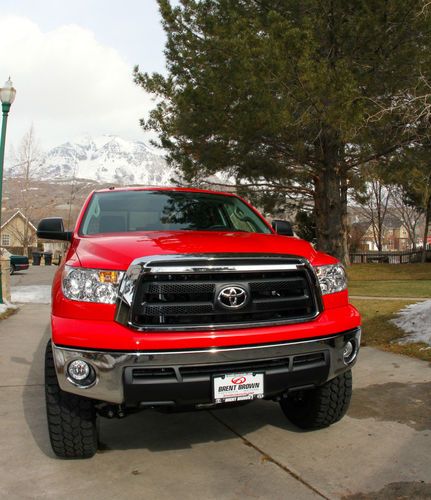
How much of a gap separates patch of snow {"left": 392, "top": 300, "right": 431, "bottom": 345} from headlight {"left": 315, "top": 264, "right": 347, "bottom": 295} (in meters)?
3.33

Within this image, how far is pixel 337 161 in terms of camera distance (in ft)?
50.8

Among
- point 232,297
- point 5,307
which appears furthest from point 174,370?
point 5,307

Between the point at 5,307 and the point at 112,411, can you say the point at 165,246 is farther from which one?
the point at 5,307

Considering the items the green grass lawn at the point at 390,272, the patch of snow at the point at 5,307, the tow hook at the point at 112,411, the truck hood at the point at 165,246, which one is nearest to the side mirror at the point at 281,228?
the truck hood at the point at 165,246

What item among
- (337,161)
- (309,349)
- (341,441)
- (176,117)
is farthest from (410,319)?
(176,117)

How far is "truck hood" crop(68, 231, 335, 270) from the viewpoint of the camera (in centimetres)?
316

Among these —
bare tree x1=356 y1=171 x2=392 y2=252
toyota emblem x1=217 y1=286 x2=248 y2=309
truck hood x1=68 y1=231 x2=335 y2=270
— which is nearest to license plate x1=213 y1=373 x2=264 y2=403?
toyota emblem x1=217 y1=286 x2=248 y2=309

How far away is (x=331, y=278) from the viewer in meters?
3.55

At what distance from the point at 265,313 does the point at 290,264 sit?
35cm

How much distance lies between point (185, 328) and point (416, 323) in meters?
5.22

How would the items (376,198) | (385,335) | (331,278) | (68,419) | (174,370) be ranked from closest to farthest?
(174,370) < (68,419) < (331,278) < (385,335) < (376,198)

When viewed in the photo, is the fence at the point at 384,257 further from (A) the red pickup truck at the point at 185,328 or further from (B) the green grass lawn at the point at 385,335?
(A) the red pickup truck at the point at 185,328

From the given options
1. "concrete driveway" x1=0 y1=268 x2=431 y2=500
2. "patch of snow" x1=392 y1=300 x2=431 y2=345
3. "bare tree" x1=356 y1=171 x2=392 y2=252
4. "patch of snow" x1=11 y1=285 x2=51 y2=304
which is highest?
"bare tree" x1=356 y1=171 x2=392 y2=252

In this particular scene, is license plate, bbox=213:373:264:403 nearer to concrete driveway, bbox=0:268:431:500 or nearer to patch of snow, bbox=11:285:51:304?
concrete driveway, bbox=0:268:431:500
